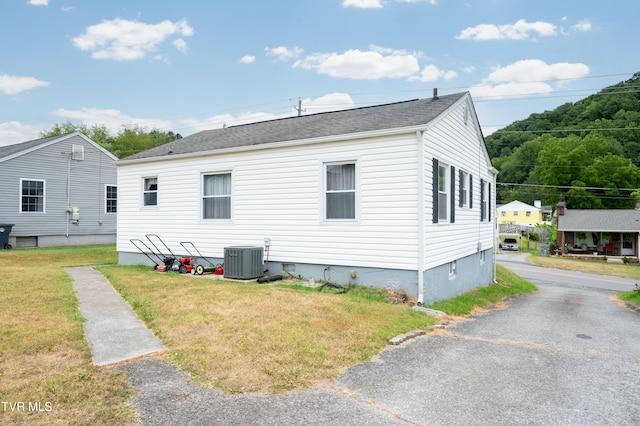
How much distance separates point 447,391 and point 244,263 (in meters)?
6.75

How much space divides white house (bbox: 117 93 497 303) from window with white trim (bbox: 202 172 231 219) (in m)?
0.04

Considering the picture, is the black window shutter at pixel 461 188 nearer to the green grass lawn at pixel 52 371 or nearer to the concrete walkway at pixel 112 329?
the concrete walkway at pixel 112 329

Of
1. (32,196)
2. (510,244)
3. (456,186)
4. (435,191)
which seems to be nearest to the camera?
(435,191)

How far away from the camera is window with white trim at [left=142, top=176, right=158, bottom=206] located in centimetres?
1309

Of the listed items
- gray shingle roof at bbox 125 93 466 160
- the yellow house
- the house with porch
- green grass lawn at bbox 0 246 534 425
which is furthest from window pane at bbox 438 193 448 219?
the yellow house

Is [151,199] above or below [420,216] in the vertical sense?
above

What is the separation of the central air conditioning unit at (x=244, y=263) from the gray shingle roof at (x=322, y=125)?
288 cm

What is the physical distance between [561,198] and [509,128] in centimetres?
2472

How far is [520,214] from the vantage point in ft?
209

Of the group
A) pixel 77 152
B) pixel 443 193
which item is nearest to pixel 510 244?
pixel 443 193

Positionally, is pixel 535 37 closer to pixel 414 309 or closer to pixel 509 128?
pixel 414 309

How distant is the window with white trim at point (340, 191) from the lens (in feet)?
30.8

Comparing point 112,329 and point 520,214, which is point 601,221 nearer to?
point 520,214

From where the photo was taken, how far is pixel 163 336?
216 inches
